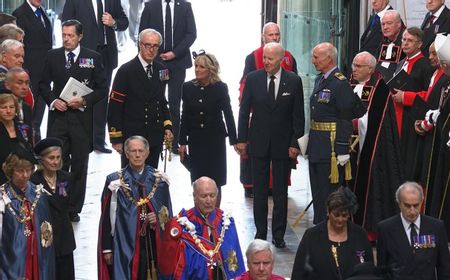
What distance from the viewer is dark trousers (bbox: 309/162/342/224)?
1387 centimetres

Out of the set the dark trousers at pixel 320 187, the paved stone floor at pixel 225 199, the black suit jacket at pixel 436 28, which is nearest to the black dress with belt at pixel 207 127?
the paved stone floor at pixel 225 199

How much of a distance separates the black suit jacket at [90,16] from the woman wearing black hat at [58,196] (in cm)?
673

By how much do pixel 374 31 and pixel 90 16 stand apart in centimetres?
428

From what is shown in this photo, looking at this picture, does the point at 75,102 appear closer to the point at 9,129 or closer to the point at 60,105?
the point at 60,105

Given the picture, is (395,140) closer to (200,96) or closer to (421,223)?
(200,96)

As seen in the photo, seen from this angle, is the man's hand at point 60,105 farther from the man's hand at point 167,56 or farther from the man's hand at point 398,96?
the man's hand at point 167,56

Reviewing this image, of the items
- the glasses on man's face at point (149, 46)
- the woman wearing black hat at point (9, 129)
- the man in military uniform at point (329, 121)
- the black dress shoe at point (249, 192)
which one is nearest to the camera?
the woman wearing black hat at point (9, 129)

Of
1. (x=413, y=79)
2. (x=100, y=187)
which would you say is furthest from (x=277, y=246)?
(x=100, y=187)

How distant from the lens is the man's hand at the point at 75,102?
14.9m

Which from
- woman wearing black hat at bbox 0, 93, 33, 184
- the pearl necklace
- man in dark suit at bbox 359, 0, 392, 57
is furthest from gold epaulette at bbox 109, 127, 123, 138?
man in dark suit at bbox 359, 0, 392, 57

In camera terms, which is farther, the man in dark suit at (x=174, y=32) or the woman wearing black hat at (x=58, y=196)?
the man in dark suit at (x=174, y=32)

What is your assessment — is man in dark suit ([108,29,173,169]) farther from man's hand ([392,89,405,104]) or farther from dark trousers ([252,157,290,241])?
man's hand ([392,89,405,104])

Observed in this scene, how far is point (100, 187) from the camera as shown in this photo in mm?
17156

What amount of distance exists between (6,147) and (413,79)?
4.39 metres
